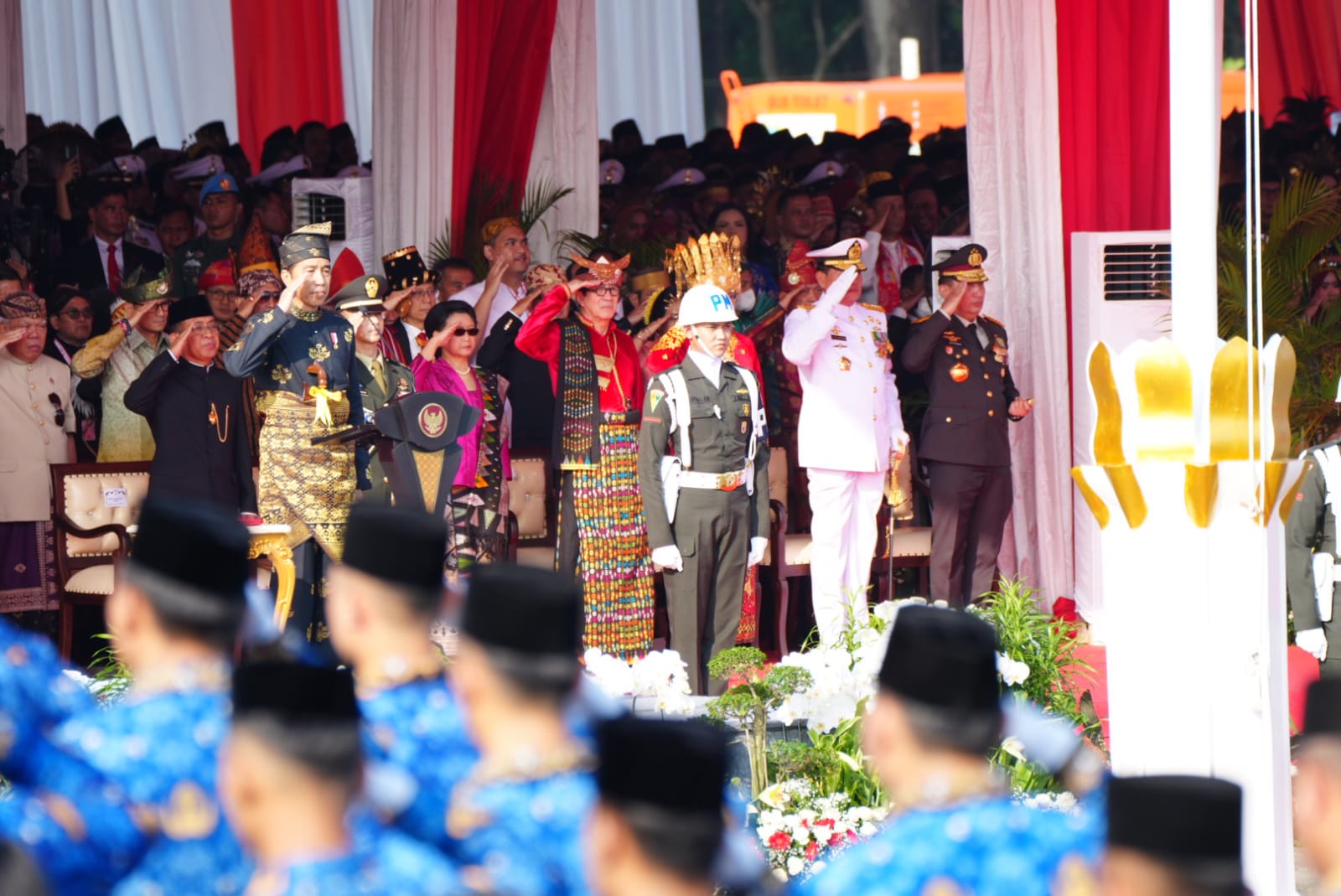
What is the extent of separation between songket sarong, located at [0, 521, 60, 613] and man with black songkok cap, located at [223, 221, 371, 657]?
137 centimetres

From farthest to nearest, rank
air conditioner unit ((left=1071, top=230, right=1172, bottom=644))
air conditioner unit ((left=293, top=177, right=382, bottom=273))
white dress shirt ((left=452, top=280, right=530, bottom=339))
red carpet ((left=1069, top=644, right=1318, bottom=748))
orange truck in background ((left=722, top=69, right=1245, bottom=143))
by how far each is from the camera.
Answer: orange truck in background ((left=722, top=69, right=1245, bottom=143)), air conditioner unit ((left=293, top=177, right=382, bottom=273)), white dress shirt ((left=452, top=280, right=530, bottom=339)), air conditioner unit ((left=1071, top=230, right=1172, bottom=644)), red carpet ((left=1069, top=644, right=1318, bottom=748))

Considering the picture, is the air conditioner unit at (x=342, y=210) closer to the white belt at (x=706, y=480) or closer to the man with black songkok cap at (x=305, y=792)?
the white belt at (x=706, y=480)

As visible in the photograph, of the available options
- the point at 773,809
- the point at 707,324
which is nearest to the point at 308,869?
the point at 773,809

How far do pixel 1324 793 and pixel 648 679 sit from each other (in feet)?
8.94

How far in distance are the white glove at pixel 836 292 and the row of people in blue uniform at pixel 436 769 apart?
447cm

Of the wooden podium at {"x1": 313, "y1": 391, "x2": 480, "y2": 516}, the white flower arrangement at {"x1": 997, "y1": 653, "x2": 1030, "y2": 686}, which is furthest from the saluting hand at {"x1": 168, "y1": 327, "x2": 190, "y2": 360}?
the white flower arrangement at {"x1": 997, "y1": 653, "x2": 1030, "y2": 686}

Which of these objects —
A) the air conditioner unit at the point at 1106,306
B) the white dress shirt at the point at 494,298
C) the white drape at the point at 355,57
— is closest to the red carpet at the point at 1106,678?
the air conditioner unit at the point at 1106,306

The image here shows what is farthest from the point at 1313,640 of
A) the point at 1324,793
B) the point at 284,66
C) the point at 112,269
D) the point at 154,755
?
the point at 284,66

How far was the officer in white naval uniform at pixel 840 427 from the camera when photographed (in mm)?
6863

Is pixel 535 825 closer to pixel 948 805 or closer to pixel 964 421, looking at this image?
pixel 948 805

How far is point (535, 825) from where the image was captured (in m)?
2.18

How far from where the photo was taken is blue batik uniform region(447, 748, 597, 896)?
217 centimetres

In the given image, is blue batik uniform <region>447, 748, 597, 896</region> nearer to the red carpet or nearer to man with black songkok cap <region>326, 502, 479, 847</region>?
man with black songkok cap <region>326, 502, 479, 847</region>

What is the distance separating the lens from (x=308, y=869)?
1.90 m
